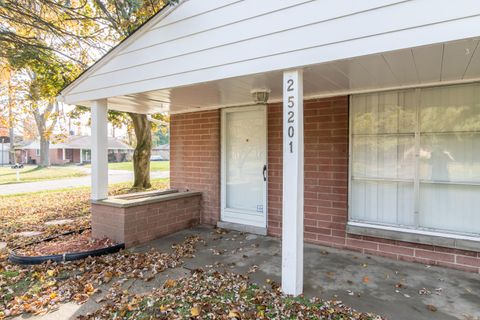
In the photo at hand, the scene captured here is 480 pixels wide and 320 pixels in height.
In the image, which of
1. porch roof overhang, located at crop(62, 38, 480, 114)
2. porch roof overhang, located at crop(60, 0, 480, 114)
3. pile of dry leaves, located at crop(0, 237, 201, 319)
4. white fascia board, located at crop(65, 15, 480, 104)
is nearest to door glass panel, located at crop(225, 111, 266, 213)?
porch roof overhang, located at crop(62, 38, 480, 114)

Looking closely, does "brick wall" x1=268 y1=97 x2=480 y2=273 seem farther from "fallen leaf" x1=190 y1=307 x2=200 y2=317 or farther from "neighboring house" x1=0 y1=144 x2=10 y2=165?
"neighboring house" x1=0 y1=144 x2=10 y2=165

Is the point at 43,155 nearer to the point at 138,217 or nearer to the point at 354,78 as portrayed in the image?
the point at 138,217

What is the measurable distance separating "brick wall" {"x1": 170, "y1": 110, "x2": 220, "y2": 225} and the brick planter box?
47 centimetres

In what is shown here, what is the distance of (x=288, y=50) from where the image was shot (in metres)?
2.87

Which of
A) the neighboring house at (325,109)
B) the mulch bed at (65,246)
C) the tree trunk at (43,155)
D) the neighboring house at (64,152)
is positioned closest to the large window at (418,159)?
the neighboring house at (325,109)

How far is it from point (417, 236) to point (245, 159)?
293 cm

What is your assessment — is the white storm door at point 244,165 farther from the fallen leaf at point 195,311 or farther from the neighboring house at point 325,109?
the fallen leaf at point 195,311

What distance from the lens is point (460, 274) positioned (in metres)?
3.52

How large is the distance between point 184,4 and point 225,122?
2421mm

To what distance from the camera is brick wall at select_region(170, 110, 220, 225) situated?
5.76 m

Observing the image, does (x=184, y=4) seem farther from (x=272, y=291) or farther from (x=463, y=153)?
(x=463, y=153)

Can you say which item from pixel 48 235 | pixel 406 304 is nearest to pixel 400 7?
pixel 406 304

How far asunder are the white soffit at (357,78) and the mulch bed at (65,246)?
226cm

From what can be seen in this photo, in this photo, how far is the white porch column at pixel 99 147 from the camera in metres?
4.76
